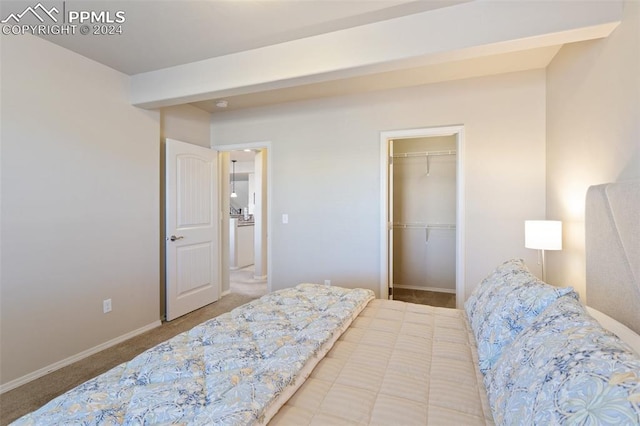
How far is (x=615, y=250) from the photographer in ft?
4.91

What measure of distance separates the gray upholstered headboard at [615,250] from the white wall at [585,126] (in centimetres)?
19

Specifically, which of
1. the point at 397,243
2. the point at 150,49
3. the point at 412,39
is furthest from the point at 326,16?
the point at 397,243

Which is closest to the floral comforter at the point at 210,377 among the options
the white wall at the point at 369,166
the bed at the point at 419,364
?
the bed at the point at 419,364

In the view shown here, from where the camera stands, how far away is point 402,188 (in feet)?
15.1

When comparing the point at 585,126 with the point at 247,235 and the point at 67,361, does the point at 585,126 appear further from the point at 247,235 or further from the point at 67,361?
the point at 247,235

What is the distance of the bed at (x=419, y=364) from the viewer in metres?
0.77

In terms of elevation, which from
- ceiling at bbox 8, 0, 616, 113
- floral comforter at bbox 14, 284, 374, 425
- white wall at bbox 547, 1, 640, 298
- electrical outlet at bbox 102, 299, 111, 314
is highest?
ceiling at bbox 8, 0, 616, 113

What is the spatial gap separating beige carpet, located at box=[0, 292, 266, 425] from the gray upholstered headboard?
10.7ft

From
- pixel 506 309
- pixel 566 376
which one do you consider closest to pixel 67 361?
pixel 506 309

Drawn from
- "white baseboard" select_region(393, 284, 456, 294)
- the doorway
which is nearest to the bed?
the doorway

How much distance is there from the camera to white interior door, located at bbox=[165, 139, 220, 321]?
3408 mm

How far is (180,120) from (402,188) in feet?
10.1

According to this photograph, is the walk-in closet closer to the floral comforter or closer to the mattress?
the mattress

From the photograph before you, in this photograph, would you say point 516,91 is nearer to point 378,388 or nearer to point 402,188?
point 402,188
